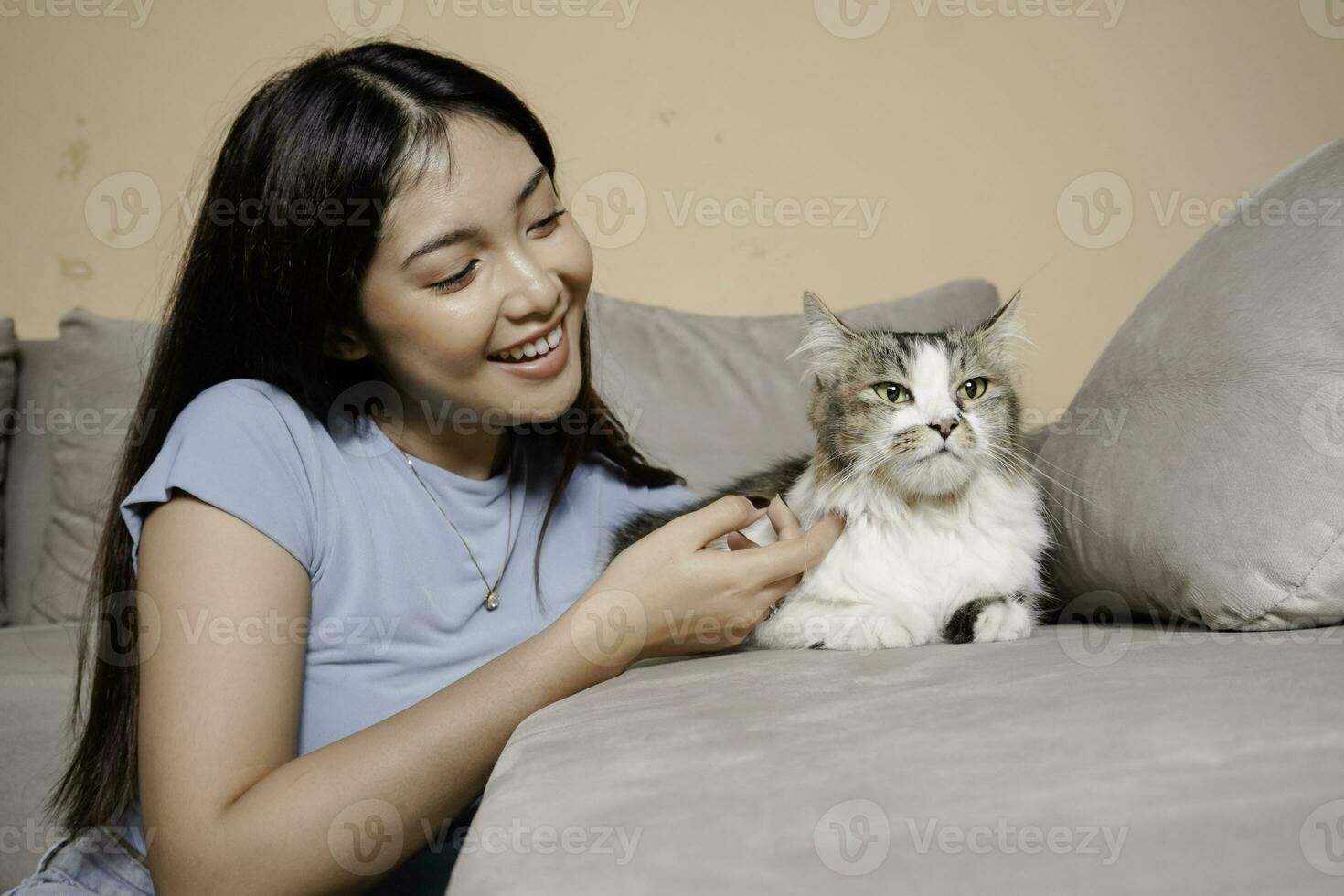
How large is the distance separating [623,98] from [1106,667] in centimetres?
203

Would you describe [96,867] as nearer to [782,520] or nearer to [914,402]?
[782,520]

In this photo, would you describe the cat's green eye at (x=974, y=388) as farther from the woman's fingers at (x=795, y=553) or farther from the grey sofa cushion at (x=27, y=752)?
the grey sofa cushion at (x=27, y=752)

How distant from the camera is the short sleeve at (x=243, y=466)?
1113 millimetres

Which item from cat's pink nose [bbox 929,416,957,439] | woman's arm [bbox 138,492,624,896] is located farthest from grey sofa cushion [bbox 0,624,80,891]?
cat's pink nose [bbox 929,416,957,439]

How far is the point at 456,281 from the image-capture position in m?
1.25

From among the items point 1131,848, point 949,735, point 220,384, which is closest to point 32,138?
point 220,384

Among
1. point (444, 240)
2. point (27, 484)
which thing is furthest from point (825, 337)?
point (27, 484)

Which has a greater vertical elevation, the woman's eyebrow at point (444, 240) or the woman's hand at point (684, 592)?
the woman's eyebrow at point (444, 240)

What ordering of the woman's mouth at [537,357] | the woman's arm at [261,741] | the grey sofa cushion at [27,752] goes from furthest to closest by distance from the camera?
1. the grey sofa cushion at [27,752]
2. the woman's mouth at [537,357]
3. the woman's arm at [261,741]

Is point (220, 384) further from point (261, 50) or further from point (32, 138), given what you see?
point (32, 138)

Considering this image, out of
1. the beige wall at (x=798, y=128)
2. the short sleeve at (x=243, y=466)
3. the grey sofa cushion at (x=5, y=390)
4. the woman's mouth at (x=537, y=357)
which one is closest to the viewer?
the short sleeve at (x=243, y=466)

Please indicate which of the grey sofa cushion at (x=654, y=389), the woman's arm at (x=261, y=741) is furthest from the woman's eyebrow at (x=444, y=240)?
the grey sofa cushion at (x=654, y=389)

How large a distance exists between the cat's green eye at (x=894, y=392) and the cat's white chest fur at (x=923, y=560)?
0.43 feet

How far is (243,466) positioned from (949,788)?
83 cm
